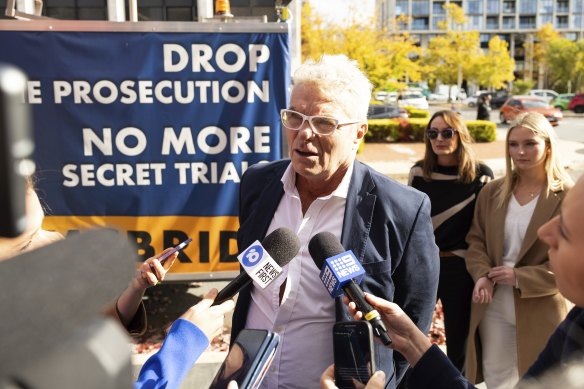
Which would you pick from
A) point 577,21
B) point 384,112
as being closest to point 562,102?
point 384,112

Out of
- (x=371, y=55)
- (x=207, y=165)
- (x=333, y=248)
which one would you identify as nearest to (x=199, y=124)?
(x=207, y=165)

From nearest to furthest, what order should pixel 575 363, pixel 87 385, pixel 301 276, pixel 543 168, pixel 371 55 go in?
1. pixel 87 385
2. pixel 575 363
3. pixel 301 276
4. pixel 543 168
5. pixel 371 55

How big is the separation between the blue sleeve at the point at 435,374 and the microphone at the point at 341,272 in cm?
12

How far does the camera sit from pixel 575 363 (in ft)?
3.54

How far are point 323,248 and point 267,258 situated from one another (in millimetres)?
205

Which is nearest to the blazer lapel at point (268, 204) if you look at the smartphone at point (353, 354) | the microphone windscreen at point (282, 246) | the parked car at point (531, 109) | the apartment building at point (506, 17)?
the microphone windscreen at point (282, 246)

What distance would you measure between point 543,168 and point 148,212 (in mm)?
2567

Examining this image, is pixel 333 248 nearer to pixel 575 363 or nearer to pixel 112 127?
pixel 575 363

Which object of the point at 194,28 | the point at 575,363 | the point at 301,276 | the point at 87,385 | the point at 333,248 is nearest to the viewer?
the point at 87,385

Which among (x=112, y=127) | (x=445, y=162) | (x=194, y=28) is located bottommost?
(x=445, y=162)

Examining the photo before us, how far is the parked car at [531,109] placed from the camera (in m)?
26.0

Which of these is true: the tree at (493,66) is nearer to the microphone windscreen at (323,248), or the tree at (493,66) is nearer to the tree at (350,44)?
the tree at (350,44)

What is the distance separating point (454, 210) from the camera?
3.72m

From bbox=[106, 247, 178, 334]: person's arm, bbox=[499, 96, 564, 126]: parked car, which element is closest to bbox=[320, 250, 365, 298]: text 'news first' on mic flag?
bbox=[106, 247, 178, 334]: person's arm
